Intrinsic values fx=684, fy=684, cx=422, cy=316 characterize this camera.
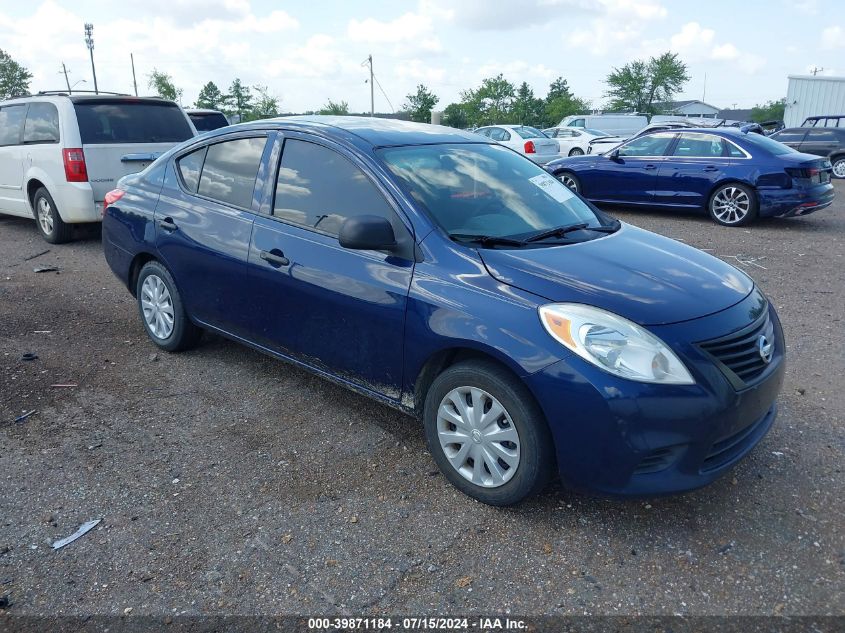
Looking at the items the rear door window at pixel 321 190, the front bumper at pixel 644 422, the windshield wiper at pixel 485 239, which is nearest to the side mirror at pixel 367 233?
the rear door window at pixel 321 190

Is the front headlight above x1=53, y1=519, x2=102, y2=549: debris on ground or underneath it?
above

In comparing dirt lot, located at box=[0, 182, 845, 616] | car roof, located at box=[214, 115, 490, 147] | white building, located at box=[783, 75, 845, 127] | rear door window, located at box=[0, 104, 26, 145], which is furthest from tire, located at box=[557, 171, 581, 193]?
white building, located at box=[783, 75, 845, 127]

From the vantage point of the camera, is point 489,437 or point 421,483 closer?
point 489,437

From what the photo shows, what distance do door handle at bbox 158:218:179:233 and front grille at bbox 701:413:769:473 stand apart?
3.53m

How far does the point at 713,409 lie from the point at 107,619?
8.10 ft

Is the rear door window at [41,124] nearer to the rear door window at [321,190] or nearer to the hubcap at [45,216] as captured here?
the hubcap at [45,216]

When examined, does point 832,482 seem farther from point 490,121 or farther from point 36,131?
point 490,121

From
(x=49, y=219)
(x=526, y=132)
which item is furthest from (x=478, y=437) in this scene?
(x=526, y=132)

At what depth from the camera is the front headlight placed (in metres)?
2.76

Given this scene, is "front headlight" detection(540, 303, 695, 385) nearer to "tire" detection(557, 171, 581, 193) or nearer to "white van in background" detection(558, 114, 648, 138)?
"tire" detection(557, 171, 581, 193)

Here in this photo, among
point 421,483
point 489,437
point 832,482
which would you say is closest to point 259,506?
point 421,483

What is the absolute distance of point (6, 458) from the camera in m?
3.64

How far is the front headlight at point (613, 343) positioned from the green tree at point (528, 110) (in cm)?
6478

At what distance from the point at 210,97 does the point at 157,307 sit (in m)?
75.8
